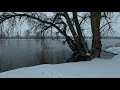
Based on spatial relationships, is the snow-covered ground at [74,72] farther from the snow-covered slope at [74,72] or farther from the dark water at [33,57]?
the dark water at [33,57]

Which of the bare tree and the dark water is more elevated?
the bare tree

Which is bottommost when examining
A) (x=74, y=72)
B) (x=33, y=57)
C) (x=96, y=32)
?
(x=33, y=57)

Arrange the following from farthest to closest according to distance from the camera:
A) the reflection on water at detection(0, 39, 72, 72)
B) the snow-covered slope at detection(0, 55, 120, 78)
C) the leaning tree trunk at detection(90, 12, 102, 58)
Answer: the reflection on water at detection(0, 39, 72, 72)
the leaning tree trunk at detection(90, 12, 102, 58)
the snow-covered slope at detection(0, 55, 120, 78)

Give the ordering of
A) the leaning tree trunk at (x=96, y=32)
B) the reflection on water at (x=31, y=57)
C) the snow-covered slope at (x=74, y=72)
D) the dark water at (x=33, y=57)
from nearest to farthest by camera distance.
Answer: the snow-covered slope at (x=74, y=72), the leaning tree trunk at (x=96, y=32), the reflection on water at (x=31, y=57), the dark water at (x=33, y=57)

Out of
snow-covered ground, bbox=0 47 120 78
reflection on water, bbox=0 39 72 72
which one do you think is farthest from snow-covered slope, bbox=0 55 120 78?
reflection on water, bbox=0 39 72 72

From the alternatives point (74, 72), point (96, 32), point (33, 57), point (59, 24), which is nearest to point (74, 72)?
point (74, 72)

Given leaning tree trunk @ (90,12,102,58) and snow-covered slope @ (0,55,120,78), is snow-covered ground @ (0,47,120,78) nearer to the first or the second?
snow-covered slope @ (0,55,120,78)

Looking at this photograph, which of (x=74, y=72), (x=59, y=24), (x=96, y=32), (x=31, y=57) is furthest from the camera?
(x=31, y=57)

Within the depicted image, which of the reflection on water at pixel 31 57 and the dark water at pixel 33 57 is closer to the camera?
the reflection on water at pixel 31 57

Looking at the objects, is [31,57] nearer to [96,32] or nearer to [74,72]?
[96,32]

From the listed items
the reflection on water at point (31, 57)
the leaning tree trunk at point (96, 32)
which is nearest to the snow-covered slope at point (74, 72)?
the reflection on water at point (31, 57)
